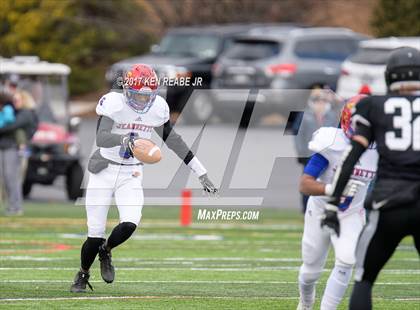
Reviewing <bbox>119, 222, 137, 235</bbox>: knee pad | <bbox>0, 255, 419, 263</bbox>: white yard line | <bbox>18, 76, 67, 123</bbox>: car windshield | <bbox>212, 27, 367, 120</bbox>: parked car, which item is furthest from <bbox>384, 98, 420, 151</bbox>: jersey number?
<bbox>212, 27, 367, 120</bbox>: parked car

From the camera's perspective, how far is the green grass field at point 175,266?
367 inches

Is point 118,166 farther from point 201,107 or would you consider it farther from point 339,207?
point 201,107

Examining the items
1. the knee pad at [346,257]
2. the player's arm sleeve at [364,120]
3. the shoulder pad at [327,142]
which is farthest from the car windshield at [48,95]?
the player's arm sleeve at [364,120]

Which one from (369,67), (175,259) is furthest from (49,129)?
(369,67)

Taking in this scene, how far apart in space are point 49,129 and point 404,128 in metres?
13.1

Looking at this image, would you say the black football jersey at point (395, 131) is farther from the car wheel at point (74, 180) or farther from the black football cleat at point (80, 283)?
the car wheel at point (74, 180)

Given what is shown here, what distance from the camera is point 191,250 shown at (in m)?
13.5

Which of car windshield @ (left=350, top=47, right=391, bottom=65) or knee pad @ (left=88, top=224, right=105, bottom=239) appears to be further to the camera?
car windshield @ (left=350, top=47, right=391, bottom=65)

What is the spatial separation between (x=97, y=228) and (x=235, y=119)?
19273 millimetres

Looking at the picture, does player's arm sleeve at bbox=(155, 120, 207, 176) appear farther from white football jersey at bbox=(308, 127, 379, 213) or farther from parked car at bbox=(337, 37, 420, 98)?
parked car at bbox=(337, 37, 420, 98)

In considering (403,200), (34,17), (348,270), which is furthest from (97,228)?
(34,17)

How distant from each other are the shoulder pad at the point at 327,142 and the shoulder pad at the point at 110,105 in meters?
2.01

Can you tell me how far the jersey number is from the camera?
7078 millimetres

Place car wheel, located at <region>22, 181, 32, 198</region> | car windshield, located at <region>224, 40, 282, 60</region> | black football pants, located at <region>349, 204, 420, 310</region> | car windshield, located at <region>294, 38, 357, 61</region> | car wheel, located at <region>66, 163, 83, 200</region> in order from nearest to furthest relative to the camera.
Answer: black football pants, located at <region>349, 204, 420, 310</region> < car wheel, located at <region>66, 163, 83, 200</region> < car wheel, located at <region>22, 181, 32, 198</region> < car windshield, located at <region>224, 40, 282, 60</region> < car windshield, located at <region>294, 38, 357, 61</region>
